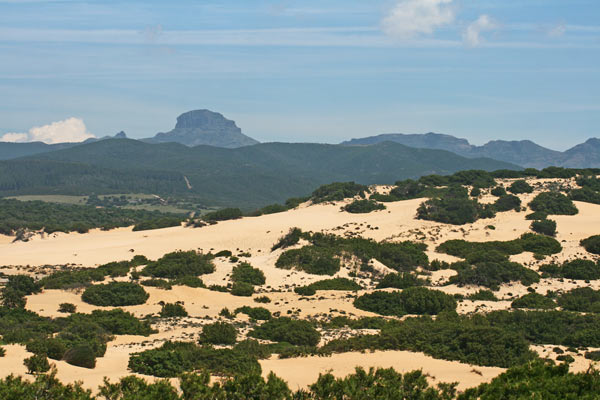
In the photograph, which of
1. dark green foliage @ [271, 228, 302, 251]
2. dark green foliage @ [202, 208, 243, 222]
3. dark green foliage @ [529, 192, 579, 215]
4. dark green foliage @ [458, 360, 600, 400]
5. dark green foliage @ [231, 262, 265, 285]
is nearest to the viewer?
dark green foliage @ [458, 360, 600, 400]

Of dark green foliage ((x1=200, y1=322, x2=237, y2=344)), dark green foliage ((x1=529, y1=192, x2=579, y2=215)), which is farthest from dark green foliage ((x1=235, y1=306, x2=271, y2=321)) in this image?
dark green foliage ((x1=529, y1=192, x2=579, y2=215))

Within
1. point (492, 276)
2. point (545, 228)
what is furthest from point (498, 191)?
point (492, 276)

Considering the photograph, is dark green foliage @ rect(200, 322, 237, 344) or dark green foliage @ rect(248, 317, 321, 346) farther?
dark green foliage @ rect(248, 317, 321, 346)

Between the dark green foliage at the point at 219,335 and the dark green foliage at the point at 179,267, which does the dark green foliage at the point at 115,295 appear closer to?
the dark green foliage at the point at 179,267

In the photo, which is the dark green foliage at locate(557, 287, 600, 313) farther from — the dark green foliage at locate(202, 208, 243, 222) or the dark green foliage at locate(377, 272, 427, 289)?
the dark green foliage at locate(202, 208, 243, 222)

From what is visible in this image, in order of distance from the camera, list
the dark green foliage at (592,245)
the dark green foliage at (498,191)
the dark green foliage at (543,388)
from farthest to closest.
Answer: the dark green foliage at (498,191), the dark green foliage at (592,245), the dark green foliage at (543,388)

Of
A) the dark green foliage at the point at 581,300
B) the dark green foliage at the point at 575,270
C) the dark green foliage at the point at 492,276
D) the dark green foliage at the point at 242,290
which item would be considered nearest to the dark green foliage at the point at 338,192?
the dark green foliage at the point at 575,270
